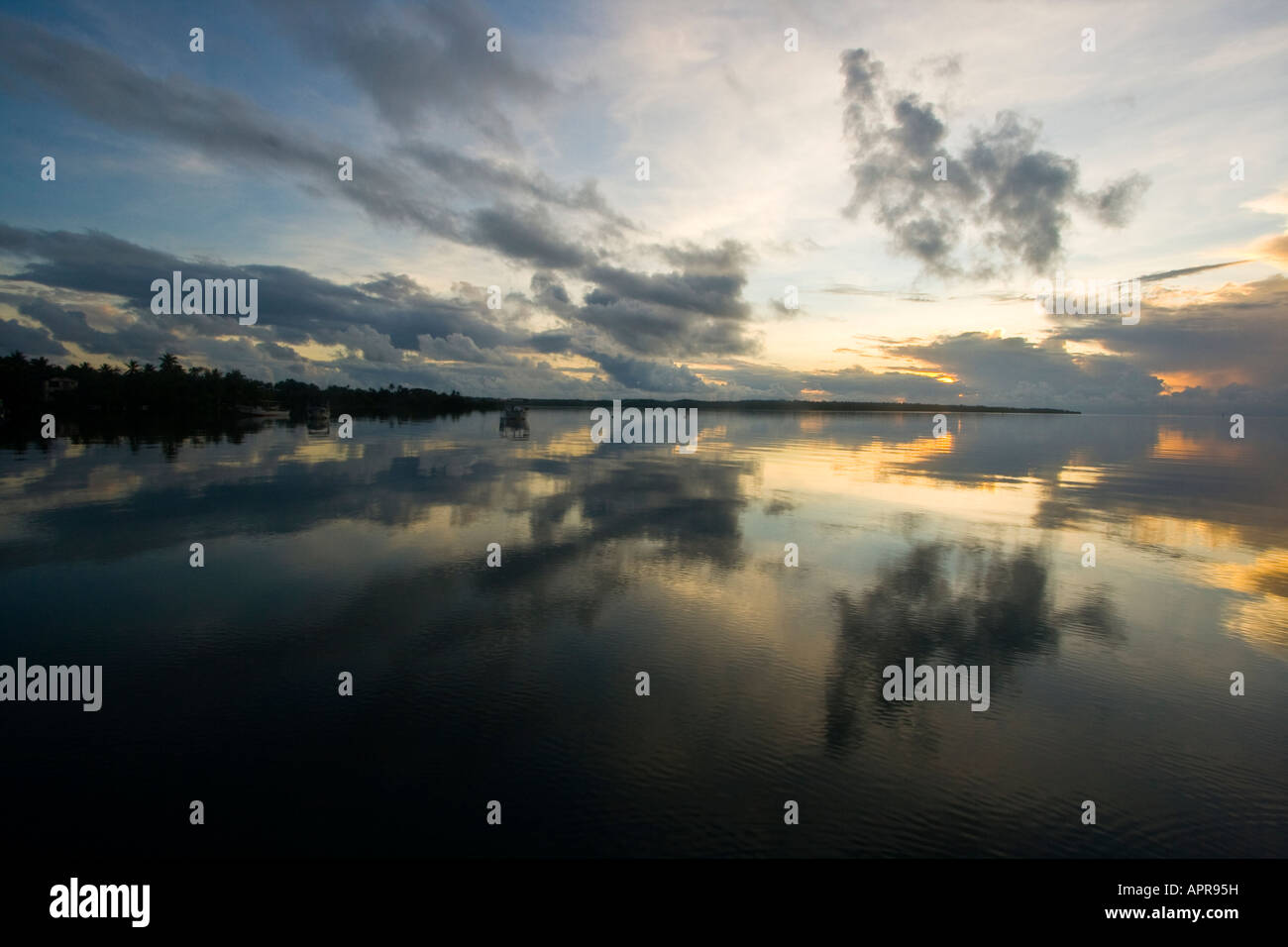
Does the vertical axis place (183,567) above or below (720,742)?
above

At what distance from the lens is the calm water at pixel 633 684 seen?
8664 mm

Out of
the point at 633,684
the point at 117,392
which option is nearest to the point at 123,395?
the point at 117,392

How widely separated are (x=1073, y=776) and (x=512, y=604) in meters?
12.4

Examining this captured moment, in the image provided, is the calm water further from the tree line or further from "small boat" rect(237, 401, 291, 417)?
"small boat" rect(237, 401, 291, 417)

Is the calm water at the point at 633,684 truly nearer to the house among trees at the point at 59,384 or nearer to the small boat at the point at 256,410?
the house among trees at the point at 59,384

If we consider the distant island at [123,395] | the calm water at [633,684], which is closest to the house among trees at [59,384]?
the distant island at [123,395]

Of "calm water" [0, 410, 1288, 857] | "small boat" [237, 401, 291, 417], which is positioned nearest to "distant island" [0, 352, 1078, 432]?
"small boat" [237, 401, 291, 417]

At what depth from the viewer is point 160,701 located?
11.6 meters

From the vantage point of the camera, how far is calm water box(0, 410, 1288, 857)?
8664mm

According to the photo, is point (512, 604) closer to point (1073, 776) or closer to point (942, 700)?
point (942, 700)

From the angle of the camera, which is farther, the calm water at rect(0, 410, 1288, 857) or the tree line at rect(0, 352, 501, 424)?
the tree line at rect(0, 352, 501, 424)

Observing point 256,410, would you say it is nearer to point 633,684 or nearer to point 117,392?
point 117,392

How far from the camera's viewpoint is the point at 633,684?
41.6ft
